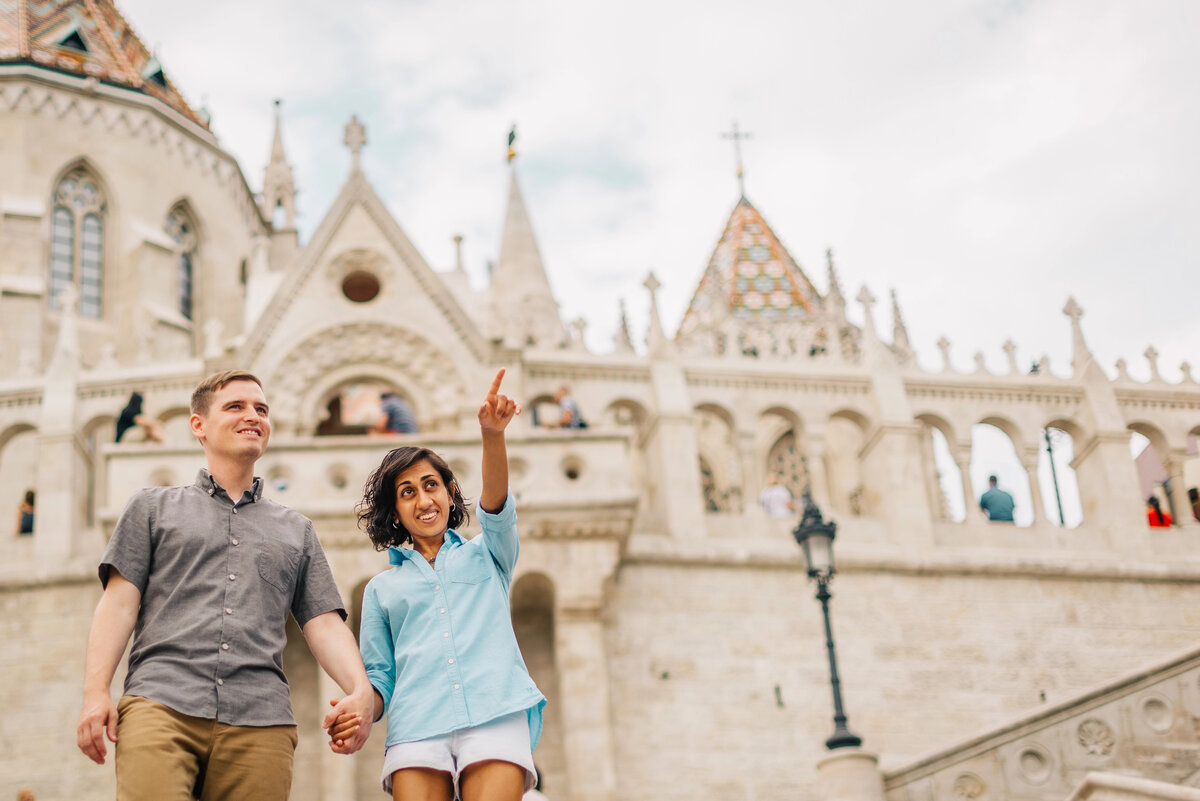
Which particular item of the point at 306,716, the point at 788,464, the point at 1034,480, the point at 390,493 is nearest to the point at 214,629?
the point at 390,493

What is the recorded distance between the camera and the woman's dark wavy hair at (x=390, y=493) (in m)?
5.14

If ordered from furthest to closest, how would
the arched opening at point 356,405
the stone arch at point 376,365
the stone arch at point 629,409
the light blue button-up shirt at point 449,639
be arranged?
the stone arch at point 629,409
the stone arch at point 376,365
the arched opening at point 356,405
the light blue button-up shirt at point 449,639

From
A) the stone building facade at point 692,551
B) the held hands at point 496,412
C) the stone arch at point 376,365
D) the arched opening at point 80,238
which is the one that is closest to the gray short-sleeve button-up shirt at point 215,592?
the held hands at point 496,412

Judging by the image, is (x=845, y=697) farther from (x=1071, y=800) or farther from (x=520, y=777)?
(x=520, y=777)

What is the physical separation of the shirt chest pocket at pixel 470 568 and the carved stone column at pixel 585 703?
1160 centimetres

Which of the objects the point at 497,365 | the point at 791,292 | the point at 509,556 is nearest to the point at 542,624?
the point at 497,365

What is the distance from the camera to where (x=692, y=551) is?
18953mm

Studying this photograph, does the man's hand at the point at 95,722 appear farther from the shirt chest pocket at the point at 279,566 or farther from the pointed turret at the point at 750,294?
the pointed turret at the point at 750,294

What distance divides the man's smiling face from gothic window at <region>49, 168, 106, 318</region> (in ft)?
79.5

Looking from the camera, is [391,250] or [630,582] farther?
[391,250]

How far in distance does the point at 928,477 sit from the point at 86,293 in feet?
49.5

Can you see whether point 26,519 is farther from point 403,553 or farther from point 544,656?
point 403,553

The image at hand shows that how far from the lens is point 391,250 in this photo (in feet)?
65.1

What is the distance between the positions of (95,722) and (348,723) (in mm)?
689
